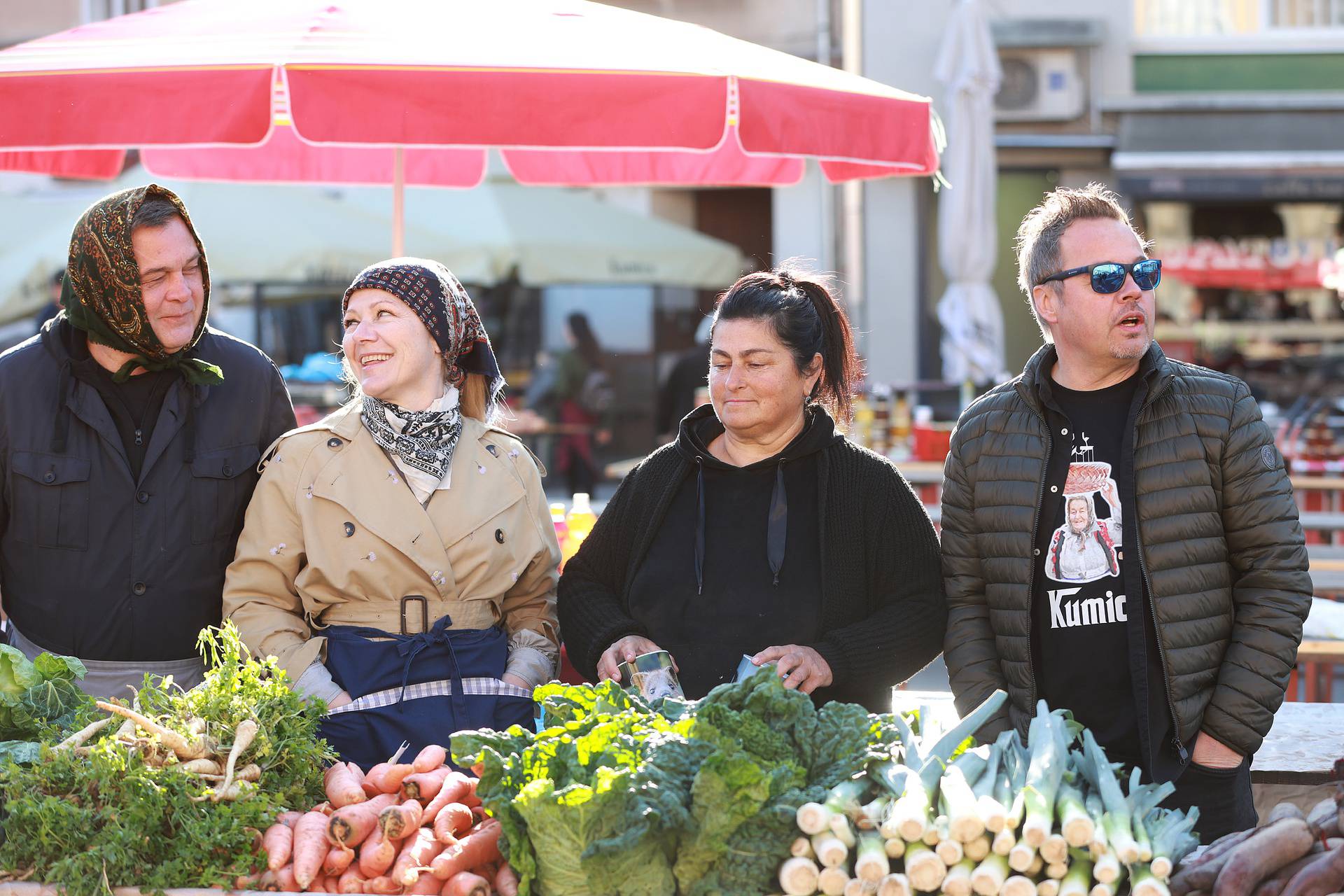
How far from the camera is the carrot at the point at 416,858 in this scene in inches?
98.7

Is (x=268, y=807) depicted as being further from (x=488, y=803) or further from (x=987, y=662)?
(x=987, y=662)

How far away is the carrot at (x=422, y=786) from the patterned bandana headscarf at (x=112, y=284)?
126 centimetres


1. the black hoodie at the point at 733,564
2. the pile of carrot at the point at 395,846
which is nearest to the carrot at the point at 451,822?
the pile of carrot at the point at 395,846

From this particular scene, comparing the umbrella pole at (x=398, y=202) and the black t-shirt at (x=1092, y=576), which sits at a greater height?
the umbrella pole at (x=398, y=202)

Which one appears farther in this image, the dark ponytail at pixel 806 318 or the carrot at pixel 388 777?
the dark ponytail at pixel 806 318

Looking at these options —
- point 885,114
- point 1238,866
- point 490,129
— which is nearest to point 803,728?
point 1238,866

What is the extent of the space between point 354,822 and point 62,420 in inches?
52.3

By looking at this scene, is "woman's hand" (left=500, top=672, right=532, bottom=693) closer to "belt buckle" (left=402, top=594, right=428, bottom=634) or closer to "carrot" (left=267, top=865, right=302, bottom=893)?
"belt buckle" (left=402, top=594, right=428, bottom=634)

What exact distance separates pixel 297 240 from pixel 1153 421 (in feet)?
27.9

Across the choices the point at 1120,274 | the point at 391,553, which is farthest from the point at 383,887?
the point at 1120,274

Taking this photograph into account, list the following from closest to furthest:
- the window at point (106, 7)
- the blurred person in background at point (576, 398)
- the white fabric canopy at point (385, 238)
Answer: the white fabric canopy at point (385, 238) < the blurred person in background at point (576, 398) < the window at point (106, 7)

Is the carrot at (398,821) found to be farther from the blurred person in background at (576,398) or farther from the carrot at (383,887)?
the blurred person in background at (576,398)

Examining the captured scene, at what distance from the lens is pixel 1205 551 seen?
9.46 ft

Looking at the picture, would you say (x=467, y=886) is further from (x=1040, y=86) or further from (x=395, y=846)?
(x=1040, y=86)
